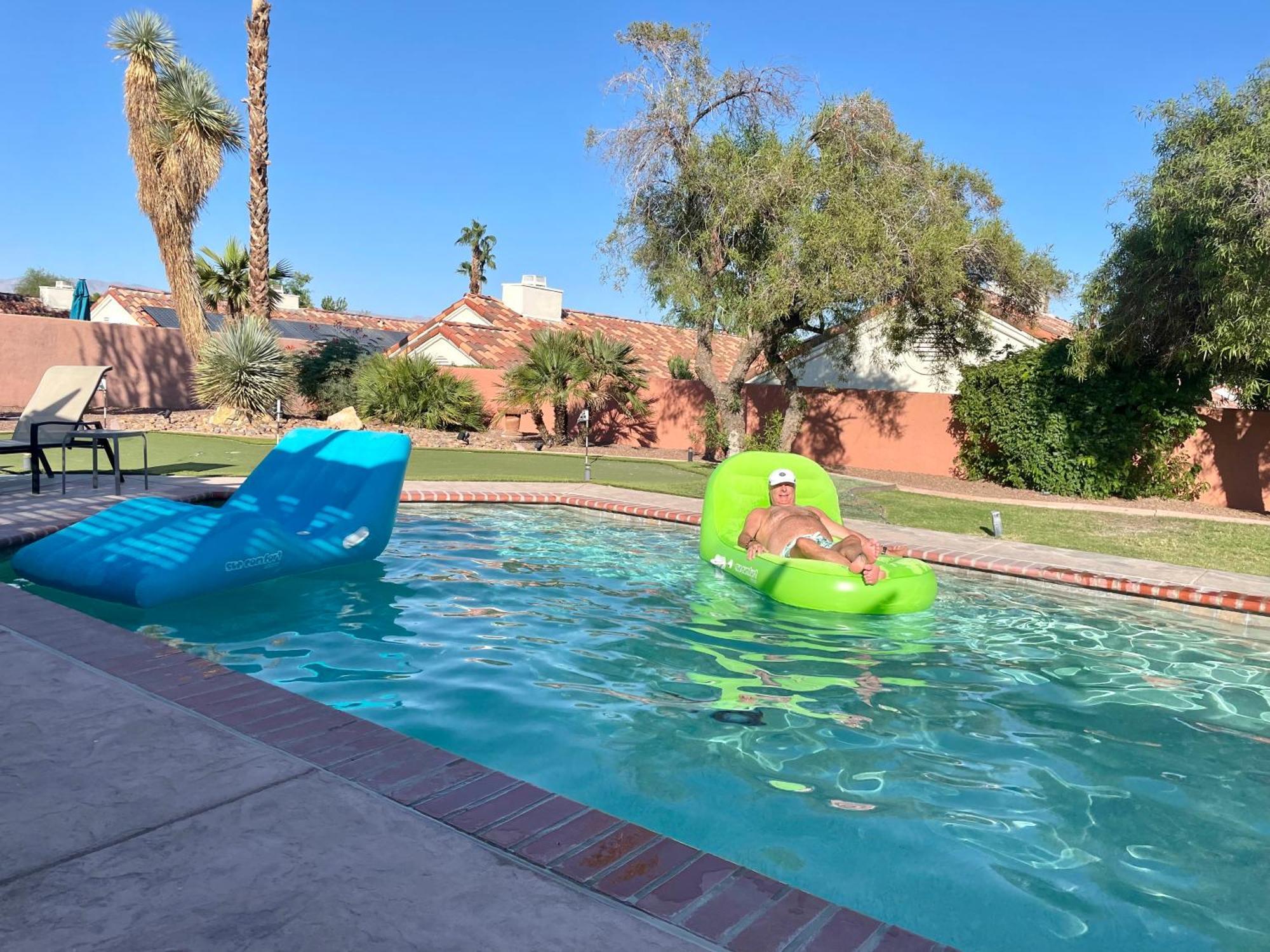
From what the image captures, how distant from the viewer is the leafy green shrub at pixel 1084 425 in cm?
1600

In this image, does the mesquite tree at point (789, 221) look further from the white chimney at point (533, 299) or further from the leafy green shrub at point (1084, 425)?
the white chimney at point (533, 299)

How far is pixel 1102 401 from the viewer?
16406 millimetres

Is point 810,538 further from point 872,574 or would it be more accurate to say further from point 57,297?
point 57,297

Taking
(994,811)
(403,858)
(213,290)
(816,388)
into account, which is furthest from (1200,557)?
(213,290)

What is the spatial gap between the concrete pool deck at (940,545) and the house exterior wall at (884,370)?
1022 cm

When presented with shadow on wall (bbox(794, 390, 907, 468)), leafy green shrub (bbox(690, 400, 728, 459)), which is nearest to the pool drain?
leafy green shrub (bbox(690, 400, 728, 459))

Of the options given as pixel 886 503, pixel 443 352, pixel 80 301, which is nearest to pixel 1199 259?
pixel 886 503

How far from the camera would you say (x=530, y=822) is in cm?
305

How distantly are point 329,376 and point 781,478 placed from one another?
1986cm

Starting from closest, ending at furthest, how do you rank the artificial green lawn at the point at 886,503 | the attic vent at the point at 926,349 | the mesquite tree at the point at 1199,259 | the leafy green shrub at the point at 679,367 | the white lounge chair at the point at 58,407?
the white lounge chair at the point at 58,407 < the artificial green lawn at the point at 886,503 < the mesquite tree at the point at 1199,259 < the attic vent at the point at 926,349 < the leafy green shrub at the point at 679,367

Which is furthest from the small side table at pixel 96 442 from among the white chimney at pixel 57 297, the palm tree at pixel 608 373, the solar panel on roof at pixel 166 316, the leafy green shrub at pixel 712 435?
the white chimney at pixel 57 297

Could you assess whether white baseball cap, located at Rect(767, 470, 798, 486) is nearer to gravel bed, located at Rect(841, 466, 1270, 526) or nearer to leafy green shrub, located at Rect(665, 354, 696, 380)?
gravel bed, located at Rect(841, 466, 1270, 526)

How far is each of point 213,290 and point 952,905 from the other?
32432 millimetres

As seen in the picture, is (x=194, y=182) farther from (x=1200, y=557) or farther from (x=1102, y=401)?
(x=1200, y=557)
